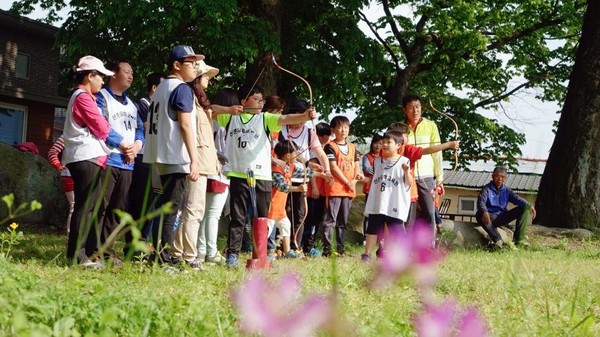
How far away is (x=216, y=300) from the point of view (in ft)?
12.0

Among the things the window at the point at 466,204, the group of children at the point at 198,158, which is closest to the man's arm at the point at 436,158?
the group of children at the point at 198,158

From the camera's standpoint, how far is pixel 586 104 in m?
13.4

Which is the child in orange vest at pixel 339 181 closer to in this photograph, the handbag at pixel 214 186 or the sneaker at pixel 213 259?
the sneaker at pixel 213 259

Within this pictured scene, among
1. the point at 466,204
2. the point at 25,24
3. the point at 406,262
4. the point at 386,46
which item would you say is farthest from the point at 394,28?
the point at 466,204

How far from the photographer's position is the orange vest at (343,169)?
9.24 meters

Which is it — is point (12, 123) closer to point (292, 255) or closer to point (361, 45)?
point (361, 45)

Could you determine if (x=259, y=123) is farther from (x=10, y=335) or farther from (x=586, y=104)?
(x=586, y=104)

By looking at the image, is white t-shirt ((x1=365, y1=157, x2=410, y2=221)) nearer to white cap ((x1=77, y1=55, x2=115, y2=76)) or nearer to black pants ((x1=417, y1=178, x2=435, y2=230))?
black pants ((x1=417, y1=178, x2=435, y2=230))

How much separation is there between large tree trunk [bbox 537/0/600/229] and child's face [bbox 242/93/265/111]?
789 cm

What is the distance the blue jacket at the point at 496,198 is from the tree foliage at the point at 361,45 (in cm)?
528

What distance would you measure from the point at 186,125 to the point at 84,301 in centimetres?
271

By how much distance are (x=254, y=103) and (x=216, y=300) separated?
3.40 m

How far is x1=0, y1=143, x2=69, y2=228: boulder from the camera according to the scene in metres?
11.8

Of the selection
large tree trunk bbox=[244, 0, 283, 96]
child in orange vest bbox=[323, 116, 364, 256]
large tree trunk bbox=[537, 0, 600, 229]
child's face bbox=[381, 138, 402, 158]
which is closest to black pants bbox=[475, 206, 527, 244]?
large tree trunk bbox=[537, 0, 600, 229]
